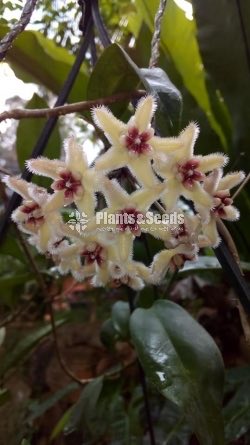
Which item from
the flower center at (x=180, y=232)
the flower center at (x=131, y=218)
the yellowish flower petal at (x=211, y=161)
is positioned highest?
the yellowish flower petal at (x=211, y=161)

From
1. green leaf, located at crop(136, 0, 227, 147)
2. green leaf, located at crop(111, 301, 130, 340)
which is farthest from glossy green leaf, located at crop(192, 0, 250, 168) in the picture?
green leaf, located at crop(111, 301, 130, 340)

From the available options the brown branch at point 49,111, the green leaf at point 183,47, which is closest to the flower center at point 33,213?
the brown branch at point 49,111

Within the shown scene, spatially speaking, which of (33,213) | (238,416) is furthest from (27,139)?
(238,416)

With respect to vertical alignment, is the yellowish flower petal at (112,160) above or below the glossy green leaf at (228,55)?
below

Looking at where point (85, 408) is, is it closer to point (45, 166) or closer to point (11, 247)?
point (11, 247)

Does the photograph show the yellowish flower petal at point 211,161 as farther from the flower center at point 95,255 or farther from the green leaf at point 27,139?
the green leaf at point 27,139

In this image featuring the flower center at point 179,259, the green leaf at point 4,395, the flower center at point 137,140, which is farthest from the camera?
the green leaf at point 4,395

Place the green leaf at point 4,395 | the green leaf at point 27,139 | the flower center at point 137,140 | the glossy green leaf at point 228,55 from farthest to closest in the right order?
the green leaf at point 27,139, the glossy green leaf at point 228,55, the green leaf at point 4,395, the flower center at point 137,140

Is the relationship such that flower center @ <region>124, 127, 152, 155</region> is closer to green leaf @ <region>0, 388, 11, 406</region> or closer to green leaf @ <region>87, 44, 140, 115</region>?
green leaf @ <region>87, 44, 140, 115</region>
